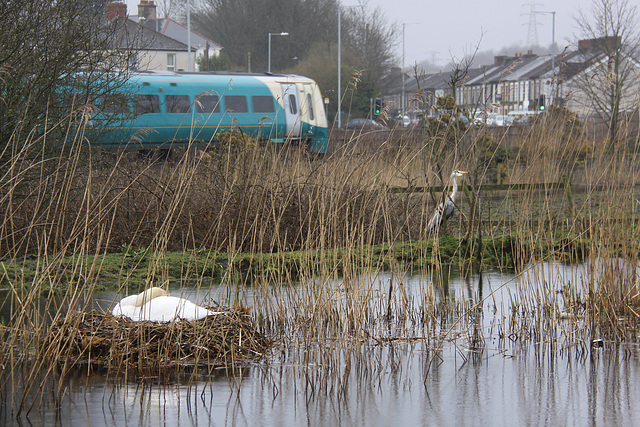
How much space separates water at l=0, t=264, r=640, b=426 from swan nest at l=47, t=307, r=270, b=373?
0.14m

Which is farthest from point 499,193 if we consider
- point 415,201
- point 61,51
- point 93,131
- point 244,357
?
point 244,357

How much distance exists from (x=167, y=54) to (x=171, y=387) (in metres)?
49.5

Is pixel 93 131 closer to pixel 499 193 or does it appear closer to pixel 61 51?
pixel 61 51

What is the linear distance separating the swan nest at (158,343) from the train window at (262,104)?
19437 millimetres

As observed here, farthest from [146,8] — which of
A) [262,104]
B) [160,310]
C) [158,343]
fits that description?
[158,343]

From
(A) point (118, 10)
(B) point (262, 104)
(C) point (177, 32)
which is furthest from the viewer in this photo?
(C) point (177, 32)

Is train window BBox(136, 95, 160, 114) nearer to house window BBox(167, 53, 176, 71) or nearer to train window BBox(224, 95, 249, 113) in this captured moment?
train window BBox(224, 95, 249, 113)

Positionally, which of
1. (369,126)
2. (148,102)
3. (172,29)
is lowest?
(369,126)

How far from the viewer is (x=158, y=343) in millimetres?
5320

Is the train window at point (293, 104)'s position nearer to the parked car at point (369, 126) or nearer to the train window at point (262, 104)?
the train window at point (262, 104)

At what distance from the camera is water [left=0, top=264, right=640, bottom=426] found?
4555mm

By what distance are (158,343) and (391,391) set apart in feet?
5.03

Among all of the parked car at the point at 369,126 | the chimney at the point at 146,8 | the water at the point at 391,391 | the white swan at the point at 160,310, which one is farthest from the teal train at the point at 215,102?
the chimney at the point at 146,8

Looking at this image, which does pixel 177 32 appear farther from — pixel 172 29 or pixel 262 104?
pixel 262 104
